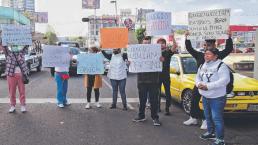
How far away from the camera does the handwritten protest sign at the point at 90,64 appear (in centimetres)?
970

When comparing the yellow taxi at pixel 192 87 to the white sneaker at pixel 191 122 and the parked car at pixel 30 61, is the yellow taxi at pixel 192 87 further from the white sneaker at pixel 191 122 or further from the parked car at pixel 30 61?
the parked car at pixel 30 61

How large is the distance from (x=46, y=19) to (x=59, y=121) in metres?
95.4

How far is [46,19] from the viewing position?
99.9 metres

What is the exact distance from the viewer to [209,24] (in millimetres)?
7926

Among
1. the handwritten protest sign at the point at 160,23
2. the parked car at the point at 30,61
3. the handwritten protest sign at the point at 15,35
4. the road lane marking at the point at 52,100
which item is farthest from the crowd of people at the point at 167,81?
the parked car at the point at 30,61

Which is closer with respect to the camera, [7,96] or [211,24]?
[211,24]

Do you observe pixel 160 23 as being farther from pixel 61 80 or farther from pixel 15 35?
pixel 15 35

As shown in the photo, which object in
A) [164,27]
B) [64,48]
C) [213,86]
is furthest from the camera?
[64,48]

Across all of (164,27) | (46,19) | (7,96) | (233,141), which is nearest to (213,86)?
(233,141)

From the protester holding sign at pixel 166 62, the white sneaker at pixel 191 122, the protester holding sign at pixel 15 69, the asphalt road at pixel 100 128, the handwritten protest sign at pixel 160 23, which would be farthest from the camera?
the handwritten protest sign at pixel 160 23

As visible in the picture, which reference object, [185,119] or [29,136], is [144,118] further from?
[29,136]

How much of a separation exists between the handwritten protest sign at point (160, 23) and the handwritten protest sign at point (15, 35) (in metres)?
3.11

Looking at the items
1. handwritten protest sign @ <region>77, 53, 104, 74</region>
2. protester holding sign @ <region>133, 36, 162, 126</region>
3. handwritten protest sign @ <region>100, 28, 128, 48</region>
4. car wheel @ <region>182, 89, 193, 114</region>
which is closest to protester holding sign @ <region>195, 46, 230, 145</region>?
protester holding sign @ <region>133, 36, 162, 126</region>

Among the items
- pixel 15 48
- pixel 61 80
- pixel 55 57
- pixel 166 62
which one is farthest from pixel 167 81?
pixel 15 48
